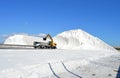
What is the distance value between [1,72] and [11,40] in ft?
212

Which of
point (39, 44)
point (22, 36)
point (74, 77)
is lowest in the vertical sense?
point (74, 77)

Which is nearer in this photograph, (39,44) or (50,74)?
(50,74)

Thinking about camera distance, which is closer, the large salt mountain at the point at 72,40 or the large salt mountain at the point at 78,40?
the large salt mountain at the point at 72,40

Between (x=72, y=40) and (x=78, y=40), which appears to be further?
(x=72, y=40)

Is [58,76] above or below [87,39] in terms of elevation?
below

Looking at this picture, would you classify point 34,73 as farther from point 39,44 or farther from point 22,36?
point 22,36

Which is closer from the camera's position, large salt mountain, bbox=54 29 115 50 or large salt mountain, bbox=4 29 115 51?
large salt mountain, bbox=4 29 115 51

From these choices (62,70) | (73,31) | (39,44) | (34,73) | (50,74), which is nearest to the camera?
(34,73)

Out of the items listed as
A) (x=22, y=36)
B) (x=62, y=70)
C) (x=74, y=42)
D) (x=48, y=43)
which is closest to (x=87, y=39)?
(x=74, y=42)

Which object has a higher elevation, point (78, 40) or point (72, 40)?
point (72, 40)

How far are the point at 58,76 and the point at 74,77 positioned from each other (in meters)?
0.90

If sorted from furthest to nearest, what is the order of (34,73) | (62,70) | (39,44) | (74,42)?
(74,42)
(39,44)
(62,70)
(34,73)

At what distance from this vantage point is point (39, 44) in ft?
153

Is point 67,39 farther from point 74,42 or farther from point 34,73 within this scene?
point 34,73
